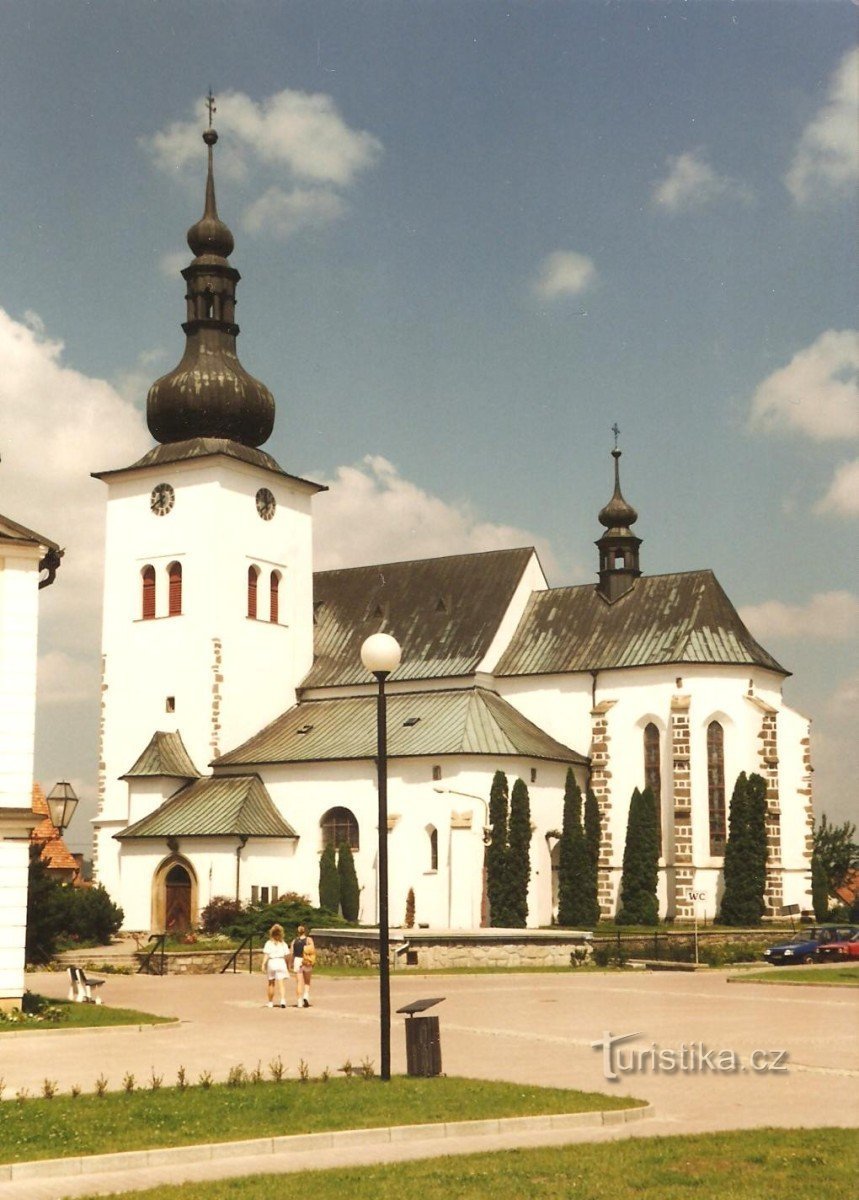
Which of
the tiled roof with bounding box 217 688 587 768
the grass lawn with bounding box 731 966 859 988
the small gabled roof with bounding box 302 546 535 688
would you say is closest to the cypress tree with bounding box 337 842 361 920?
the tiled roof with bounding box 217 688 587 768

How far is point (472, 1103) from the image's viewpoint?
14930 millimetres

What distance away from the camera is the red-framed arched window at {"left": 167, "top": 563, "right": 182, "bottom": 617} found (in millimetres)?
59000

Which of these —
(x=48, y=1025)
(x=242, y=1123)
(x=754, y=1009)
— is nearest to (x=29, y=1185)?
(x=242, y=1123)

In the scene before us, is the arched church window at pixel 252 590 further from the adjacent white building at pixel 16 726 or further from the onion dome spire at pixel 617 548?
the adjacent white building at pixel 16 726

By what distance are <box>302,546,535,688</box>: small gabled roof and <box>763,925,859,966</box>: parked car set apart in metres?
18.9

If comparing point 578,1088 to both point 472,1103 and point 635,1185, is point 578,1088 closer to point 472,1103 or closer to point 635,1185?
point 472,1103

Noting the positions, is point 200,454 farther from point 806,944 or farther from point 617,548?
point 806,944

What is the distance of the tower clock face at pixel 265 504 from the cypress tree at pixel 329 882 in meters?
14.4

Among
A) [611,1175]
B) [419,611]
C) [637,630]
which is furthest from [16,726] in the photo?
[419,611]

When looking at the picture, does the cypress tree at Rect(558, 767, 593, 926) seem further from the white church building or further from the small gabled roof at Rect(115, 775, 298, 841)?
the small gabled roof at Rect(115, 775, 298, 841)

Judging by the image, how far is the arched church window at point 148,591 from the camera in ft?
196

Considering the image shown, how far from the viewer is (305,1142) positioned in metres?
13.1

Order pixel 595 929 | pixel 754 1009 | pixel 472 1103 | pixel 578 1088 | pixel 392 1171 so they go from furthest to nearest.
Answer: pixel 595 929
pixel 754 1009
pixel 578 1088
pixel 472 1103
pixel 392 1171

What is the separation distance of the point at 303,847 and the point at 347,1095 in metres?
39.6
